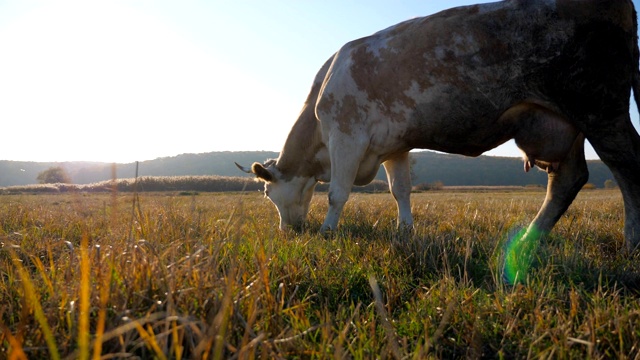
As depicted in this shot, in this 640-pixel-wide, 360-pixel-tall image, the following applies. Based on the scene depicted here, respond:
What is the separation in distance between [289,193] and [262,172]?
1.67 ft

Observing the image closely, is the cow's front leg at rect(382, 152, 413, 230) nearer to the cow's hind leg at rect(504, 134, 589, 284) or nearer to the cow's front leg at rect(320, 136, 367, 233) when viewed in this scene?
the cow's front leg at rect(320, 136, 367, 233)

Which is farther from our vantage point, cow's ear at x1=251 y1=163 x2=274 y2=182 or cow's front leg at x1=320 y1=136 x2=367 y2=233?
cow's ear at x1=251 y1=163 x2=274 y2=182

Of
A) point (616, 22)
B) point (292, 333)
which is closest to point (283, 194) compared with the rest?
point (616, 22)

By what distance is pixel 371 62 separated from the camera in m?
5.16

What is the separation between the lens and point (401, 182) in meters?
6.48

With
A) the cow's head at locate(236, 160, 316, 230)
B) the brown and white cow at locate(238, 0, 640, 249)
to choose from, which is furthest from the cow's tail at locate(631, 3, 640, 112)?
the cow's head at locate(236, 160, 316, 230)

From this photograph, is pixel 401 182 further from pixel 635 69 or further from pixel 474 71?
pixel 635 69

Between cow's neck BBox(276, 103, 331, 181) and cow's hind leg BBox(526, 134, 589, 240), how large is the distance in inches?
111

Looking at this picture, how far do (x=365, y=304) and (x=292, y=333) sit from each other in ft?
2.54

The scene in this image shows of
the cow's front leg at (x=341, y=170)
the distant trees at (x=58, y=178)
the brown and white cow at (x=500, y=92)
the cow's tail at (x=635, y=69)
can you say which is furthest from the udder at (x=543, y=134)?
the distant trees at (x=58, y=178)

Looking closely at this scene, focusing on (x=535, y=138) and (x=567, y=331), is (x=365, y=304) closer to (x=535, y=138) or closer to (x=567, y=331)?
(x=567, y=331)

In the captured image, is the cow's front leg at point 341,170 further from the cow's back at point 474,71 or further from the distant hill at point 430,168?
the distant hill at point 430,168

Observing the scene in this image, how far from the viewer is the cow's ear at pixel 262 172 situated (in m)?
6.70

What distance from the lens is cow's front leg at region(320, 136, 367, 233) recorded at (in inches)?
210
